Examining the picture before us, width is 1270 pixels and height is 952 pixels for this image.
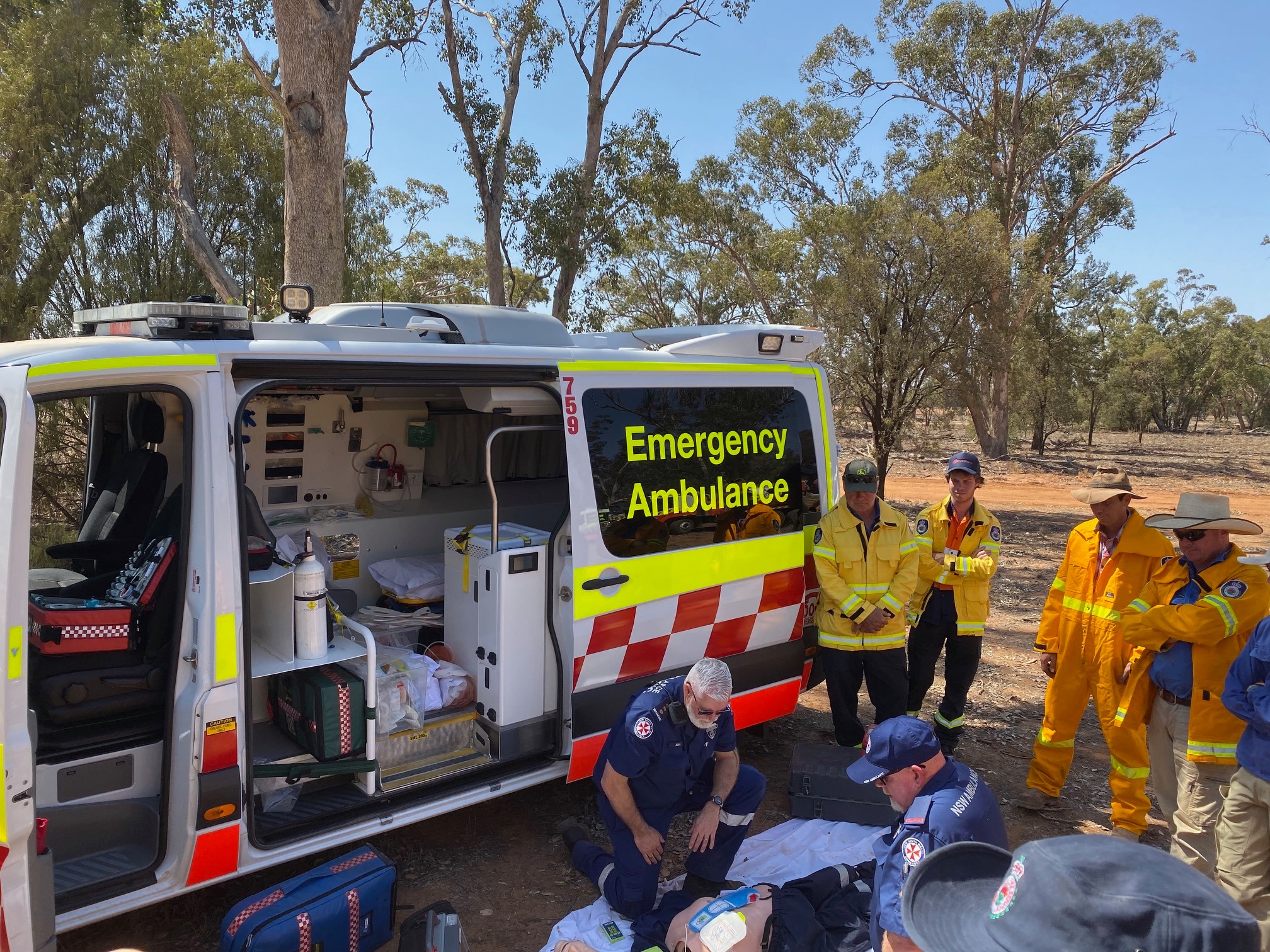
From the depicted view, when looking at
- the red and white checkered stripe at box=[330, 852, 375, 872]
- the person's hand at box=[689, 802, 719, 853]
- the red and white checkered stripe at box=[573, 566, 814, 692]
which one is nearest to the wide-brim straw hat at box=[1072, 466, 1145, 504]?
the red and white checkered stripe at box=[573, 566, 814, 692]

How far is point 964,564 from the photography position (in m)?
4.97

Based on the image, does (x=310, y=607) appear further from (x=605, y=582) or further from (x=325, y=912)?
(x=605, y=582)

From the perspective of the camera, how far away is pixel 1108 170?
26469 mm

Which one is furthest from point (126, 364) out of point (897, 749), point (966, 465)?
point (966, 465)

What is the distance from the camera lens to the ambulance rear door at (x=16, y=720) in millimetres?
2363

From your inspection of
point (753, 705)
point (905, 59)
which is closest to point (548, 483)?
point (753, 705)

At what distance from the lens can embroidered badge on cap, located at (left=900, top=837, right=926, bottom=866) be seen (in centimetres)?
257

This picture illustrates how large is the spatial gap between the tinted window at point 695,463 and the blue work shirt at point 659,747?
0.80 metres

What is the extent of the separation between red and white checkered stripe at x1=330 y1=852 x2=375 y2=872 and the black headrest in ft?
6.98

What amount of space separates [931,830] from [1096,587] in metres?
2.41

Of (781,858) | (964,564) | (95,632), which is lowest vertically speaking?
(781,858)

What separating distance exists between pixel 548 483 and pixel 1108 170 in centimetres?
2760

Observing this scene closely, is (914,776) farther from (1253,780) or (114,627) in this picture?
(114,627)

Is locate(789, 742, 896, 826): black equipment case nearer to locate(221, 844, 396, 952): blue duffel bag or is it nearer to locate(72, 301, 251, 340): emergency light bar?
locate(221, 844, 396, 952): blue duffel bag
